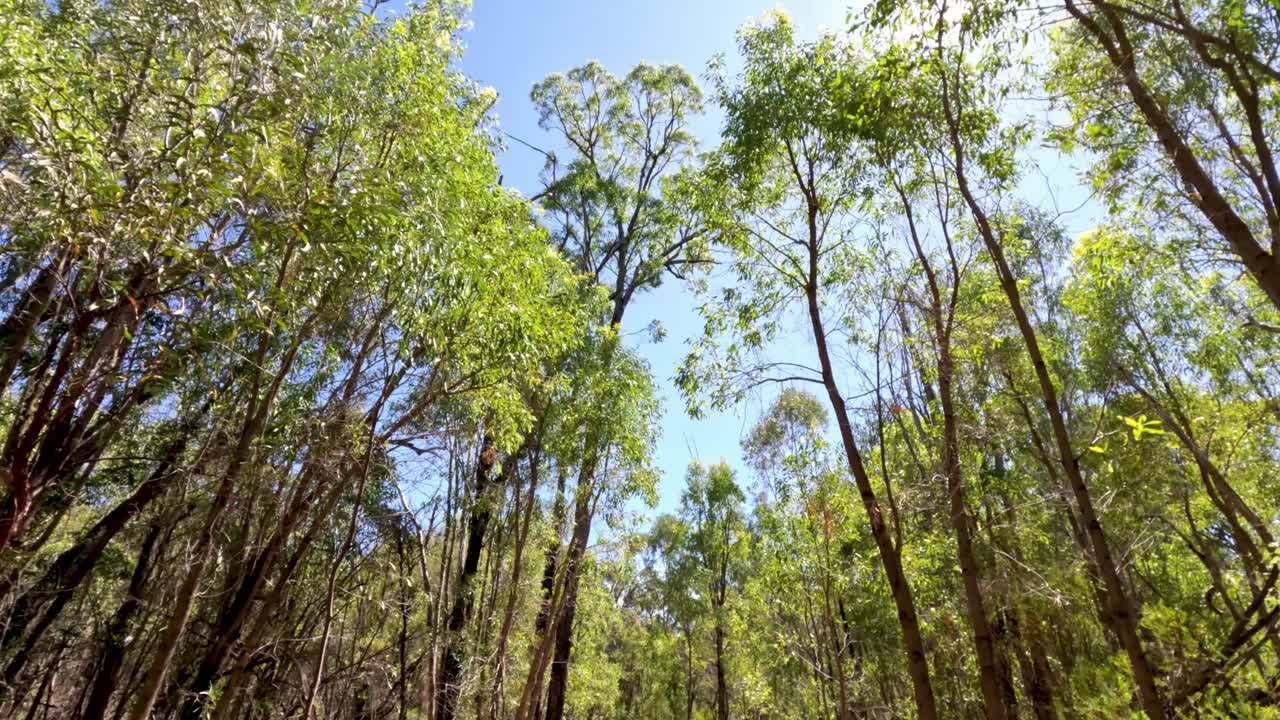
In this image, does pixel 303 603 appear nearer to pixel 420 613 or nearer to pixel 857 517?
pixel 420 613

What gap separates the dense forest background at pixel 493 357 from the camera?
11.0 ft

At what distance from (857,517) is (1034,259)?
5629mm

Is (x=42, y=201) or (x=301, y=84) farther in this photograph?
(x=301, y=84)

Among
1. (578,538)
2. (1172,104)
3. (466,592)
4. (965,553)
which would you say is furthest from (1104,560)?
(466,592)

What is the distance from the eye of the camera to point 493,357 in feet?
18.3

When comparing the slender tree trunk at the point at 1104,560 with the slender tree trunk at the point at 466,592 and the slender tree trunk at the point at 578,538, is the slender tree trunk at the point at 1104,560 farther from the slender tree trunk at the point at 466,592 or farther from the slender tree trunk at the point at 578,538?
the slender tree trunk at the point at 466,592

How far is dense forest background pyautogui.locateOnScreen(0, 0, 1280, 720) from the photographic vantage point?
3352 millimetres

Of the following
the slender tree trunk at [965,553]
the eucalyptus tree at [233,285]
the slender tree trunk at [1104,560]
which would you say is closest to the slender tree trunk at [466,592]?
the eucalyptus tree at [233,285]

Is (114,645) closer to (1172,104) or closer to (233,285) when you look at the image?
(233,285)

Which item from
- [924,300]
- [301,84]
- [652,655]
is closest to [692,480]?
[652,655]

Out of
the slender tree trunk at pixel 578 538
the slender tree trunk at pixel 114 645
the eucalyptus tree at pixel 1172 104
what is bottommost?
the slender tree trunk at pixel 114 645

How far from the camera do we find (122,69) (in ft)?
12.5

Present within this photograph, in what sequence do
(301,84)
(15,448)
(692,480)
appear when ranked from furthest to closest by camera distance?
(692,480), (301,84), (15,448)

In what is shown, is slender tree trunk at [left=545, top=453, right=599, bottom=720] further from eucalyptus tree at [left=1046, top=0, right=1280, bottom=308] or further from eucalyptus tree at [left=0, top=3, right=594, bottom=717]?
eucalyptus tree at [left=1046, top=0, right=1280, bottom=308]
